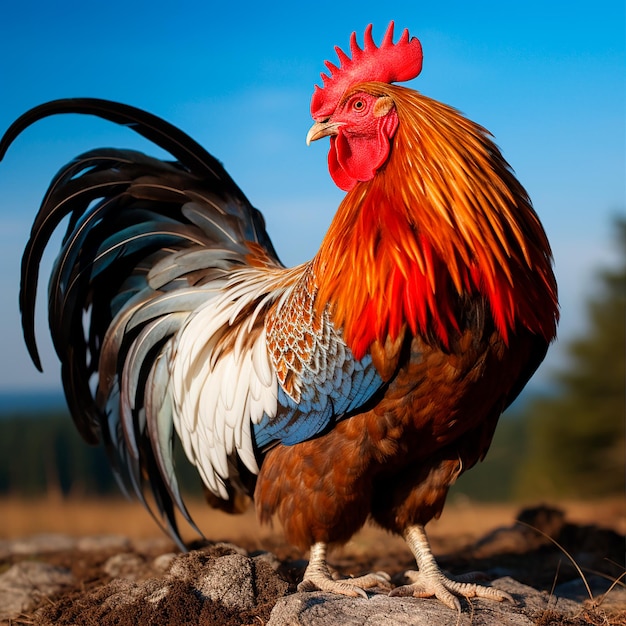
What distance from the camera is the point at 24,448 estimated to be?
1922 cm

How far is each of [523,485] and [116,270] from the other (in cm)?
1879

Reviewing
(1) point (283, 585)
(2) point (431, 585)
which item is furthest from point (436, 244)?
(1) point (283, 585)

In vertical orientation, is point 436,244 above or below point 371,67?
below

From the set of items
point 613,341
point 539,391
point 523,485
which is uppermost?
point 613,341

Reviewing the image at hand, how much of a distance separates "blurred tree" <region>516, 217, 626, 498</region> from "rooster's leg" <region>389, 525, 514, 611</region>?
A: 1677 cm

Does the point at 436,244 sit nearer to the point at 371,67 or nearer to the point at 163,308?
the point at 371,67

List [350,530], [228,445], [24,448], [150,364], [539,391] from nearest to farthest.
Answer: [350,530] < [228,445] < [150,364] < [24,448] < [539,391]

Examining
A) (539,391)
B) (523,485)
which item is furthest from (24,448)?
(539,391)

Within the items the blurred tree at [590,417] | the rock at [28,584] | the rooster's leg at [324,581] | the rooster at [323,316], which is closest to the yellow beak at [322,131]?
the rooster at [323,316]

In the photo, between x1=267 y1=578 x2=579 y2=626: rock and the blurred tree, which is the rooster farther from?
the blurred tree

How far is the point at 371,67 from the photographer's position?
12.2 ft

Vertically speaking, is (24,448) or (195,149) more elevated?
(195,149)

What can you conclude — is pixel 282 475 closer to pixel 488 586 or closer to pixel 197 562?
pixel 197 562

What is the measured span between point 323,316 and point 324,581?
1.46 metres
